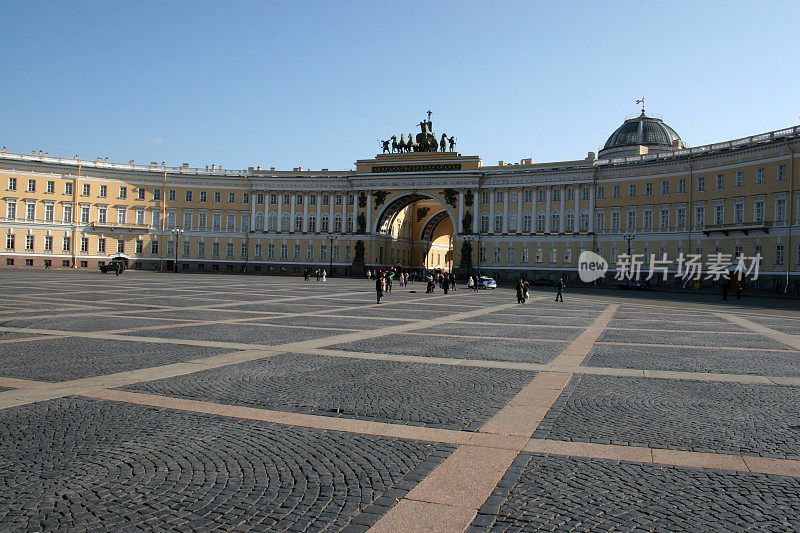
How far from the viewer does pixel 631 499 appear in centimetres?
589

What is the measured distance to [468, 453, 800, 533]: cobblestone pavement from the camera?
5.39 metres

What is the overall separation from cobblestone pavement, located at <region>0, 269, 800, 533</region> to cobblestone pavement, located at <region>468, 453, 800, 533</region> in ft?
0.08

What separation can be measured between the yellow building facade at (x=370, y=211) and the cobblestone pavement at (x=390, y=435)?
55.2 metres

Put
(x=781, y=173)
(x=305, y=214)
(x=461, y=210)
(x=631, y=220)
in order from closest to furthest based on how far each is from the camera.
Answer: (x=781, y=173) → (x=631, y=220) → (x=461, y=210) → (x=305, y=214)

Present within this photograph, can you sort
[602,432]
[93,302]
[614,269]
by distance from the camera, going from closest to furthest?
[602,432], [93,302], [614,269]

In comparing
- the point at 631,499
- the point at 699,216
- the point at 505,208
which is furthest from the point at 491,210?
the point at 631,499

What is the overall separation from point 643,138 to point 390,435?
85.2 m

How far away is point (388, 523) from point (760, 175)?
6164 centimetres

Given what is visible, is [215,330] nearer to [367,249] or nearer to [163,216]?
[367,249]

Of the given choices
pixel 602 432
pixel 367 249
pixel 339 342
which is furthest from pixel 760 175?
pixel 602 432

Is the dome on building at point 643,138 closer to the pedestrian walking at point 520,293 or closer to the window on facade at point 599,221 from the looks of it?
the window on facade at point 599,221

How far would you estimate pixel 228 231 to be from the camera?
3484 inches

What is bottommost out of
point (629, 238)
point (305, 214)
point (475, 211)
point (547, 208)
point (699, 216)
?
point (629, 238)

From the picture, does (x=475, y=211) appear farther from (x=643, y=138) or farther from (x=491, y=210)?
(x=643, y=138)
